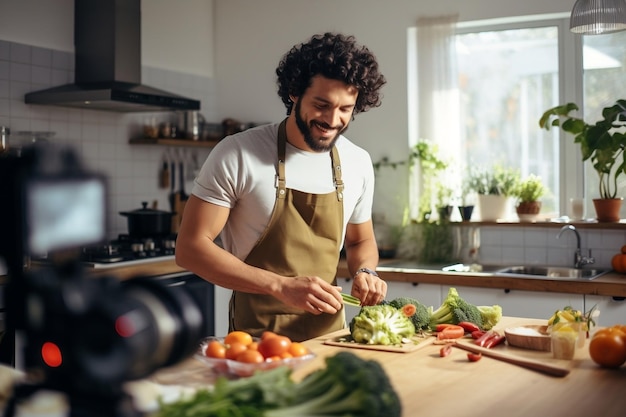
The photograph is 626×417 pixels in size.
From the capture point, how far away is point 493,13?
4.86 metres

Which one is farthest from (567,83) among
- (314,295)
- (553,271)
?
(314,295)

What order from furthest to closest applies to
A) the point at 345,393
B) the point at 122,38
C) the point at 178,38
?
the point at 178,38 → the point at 122,38 → the point at 345,393

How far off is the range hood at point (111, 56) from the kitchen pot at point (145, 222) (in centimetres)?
65

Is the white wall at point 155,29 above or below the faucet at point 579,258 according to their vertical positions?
A: above

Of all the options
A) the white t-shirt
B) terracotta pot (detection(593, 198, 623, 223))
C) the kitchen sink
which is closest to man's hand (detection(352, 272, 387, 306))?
the white t-shirt

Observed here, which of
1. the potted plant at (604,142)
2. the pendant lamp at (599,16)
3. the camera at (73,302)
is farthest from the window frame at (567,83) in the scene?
the camera at (73,302)

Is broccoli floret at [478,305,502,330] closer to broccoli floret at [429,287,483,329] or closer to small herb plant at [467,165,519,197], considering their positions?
broccoli floret at [429,287,483,329]

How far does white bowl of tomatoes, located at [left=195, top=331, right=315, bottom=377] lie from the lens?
1.83 meters

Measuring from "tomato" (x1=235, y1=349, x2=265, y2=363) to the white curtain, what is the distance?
338cm

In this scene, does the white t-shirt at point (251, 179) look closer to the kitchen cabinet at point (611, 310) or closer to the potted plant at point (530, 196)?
the kitchen cabinet at point (611, 310)

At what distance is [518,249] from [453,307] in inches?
93.9

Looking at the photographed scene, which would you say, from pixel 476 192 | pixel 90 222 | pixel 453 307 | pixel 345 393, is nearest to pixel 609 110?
pixel 476 192

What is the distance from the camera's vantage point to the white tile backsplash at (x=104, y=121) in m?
4.54

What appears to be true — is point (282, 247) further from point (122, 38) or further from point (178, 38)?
point (178, 38)
